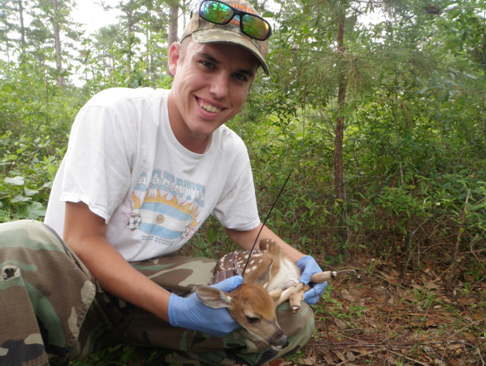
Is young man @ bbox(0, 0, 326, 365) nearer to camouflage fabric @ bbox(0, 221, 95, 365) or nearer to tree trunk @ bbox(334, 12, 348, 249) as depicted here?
camouflage fabric @ bbox(0, 221, 95, 365)

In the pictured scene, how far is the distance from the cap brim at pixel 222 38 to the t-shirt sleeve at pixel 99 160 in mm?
566

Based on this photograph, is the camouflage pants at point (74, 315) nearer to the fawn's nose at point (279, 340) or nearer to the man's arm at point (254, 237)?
the fawn's nose at point (279, 340)

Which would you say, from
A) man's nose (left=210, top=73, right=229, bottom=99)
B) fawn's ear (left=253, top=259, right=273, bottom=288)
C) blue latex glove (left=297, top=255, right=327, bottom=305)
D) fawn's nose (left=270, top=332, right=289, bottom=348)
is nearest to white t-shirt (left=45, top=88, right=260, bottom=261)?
man's nose (left=210, top=73, right=229, bottom=99)

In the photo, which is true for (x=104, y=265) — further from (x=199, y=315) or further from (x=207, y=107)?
(x=207, y=107)

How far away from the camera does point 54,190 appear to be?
7.27 feet

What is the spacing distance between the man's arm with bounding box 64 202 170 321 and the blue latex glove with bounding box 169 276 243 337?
51 millimetres

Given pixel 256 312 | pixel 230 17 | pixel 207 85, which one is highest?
pixel 230 17

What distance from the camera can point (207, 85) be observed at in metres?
2.18

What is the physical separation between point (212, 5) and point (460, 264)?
3126 mm

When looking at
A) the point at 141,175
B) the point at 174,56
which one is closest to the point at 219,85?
the point at 174,56

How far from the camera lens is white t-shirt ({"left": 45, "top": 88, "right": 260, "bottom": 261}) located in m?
1.98

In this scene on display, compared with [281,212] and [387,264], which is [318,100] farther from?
[387,264]

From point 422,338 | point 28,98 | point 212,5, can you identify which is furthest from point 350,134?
point 28,98

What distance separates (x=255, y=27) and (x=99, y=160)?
43.7 inches
